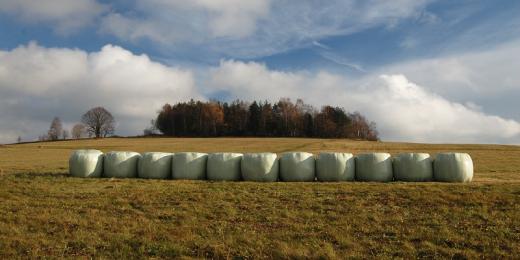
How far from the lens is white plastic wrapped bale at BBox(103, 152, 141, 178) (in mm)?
21969

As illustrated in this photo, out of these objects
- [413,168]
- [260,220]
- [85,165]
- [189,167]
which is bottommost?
[260,220]

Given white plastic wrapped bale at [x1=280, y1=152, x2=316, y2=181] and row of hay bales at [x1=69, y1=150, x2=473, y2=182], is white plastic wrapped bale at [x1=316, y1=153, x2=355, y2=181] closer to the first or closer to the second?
row of hay bales at [x1=69, y1=150, x2=473, y2=182]

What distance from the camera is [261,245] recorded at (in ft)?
33.6

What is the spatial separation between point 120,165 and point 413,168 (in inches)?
520

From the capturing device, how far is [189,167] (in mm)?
21156

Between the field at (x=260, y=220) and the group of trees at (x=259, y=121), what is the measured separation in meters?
91.1

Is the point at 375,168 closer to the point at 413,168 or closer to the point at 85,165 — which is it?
the point at 413,168

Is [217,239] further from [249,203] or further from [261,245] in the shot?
[249,203]

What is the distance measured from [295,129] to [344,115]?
39.0 feet

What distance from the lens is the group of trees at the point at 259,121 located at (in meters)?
110

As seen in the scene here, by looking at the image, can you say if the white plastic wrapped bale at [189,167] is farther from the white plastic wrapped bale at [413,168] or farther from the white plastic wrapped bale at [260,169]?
the white plastic wrapped bale at [413,168]

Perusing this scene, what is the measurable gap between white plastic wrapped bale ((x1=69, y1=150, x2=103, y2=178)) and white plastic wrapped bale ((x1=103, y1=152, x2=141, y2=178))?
15.9 inches

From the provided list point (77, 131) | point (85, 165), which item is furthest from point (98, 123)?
point (85, 165)

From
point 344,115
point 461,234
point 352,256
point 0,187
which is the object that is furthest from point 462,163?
point 344,115
